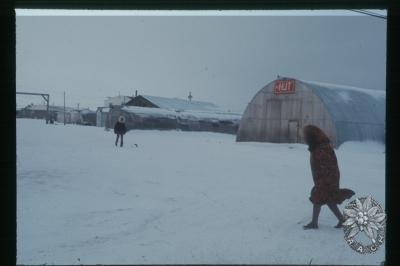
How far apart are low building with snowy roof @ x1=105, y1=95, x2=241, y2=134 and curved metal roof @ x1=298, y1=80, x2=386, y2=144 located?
9.17m

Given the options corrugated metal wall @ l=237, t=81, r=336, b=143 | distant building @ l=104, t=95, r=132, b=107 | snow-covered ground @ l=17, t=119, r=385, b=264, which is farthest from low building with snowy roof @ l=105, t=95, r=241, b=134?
snow-covered ground @ l=17, t=119, r=385, b=264

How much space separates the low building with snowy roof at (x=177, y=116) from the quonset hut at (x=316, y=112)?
7.24m

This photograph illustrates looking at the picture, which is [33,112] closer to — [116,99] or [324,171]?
[116,99]

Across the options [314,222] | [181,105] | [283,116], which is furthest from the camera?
[181,105]

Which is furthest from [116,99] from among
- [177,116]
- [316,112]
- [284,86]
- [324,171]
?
[177,116]

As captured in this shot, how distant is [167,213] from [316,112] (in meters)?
14.0

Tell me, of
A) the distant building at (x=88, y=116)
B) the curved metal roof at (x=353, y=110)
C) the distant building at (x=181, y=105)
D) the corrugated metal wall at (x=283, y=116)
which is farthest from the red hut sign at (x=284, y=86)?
the distant building at (x=88, y=116)

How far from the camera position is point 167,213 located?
20.2ft

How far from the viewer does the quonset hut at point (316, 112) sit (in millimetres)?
17938

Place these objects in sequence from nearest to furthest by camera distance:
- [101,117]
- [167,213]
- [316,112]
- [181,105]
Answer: [167,213], [316,112], [181,105], [101,117]
